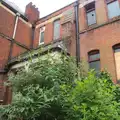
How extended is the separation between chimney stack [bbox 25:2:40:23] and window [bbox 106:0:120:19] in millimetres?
7662

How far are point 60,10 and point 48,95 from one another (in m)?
10.9

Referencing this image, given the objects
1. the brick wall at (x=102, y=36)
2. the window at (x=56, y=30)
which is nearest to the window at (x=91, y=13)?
the brick wall at (x=102, y=36)

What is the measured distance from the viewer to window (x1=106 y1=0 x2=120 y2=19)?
12445mm

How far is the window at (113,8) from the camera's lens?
12.4 metres

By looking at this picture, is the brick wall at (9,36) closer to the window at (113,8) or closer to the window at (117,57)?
the window at (117,57)

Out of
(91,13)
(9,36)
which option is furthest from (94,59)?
(9,36)

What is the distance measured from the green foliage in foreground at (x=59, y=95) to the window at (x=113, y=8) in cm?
552

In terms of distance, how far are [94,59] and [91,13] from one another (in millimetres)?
3918

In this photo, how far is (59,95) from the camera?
21.7ft

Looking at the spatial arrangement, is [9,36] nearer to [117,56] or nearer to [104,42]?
[104,42]

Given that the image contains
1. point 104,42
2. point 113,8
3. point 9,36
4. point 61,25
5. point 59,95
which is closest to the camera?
point 59,95

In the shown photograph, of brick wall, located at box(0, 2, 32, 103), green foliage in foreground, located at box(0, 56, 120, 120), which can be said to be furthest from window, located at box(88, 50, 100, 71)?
brick wall, located at box(0, 2, 32, 103)

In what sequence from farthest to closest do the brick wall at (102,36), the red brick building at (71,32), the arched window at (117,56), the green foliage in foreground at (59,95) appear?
the red brick building at (71,32) < the brick wall at (102,36) < the arched window at (117,56) < the green foliage in foreground at (59,95)

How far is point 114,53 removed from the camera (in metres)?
11.2
